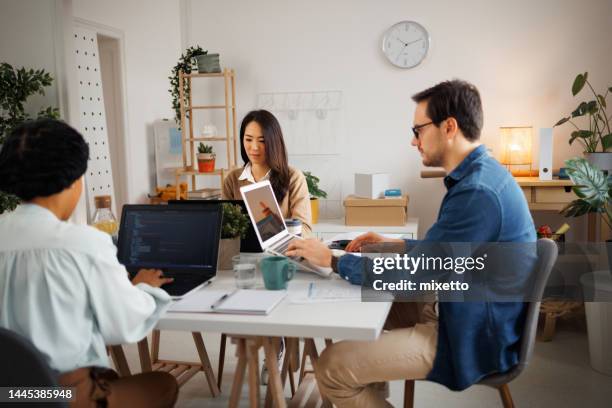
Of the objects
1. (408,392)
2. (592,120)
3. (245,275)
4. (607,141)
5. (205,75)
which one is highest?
(205,75)

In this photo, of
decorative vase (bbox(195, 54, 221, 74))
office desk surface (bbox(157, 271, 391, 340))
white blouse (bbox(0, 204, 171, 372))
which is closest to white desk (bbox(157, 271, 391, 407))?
office desk surface (bbox(157, 271, 391, 340))

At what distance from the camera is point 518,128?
13.4ft

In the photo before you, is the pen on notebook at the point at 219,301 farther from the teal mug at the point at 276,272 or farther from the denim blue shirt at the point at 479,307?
the denim blue shirt at the point at 479,307

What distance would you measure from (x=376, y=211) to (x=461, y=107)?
2222mm

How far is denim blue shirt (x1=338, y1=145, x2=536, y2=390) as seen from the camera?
175 cm

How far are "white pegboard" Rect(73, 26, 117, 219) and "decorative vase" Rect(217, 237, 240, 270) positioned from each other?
8.74ft

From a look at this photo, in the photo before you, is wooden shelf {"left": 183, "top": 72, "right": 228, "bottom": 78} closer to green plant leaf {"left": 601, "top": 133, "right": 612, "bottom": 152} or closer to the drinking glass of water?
green plant leaf {"left": 601, "top": 133, "right": 612, "bottom": 152}

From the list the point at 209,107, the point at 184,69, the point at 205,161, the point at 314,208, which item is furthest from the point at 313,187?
the point at 184,69

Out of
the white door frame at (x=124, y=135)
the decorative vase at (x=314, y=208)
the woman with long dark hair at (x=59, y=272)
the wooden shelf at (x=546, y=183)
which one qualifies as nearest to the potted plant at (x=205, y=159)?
the white door frame at (x=124, y=135)

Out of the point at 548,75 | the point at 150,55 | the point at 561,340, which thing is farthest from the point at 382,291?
the point at 150,55

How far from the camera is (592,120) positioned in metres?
4.13

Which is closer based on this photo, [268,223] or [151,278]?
[151,278]

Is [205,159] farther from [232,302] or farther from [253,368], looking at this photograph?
[232,302]

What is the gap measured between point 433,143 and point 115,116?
143 inches
